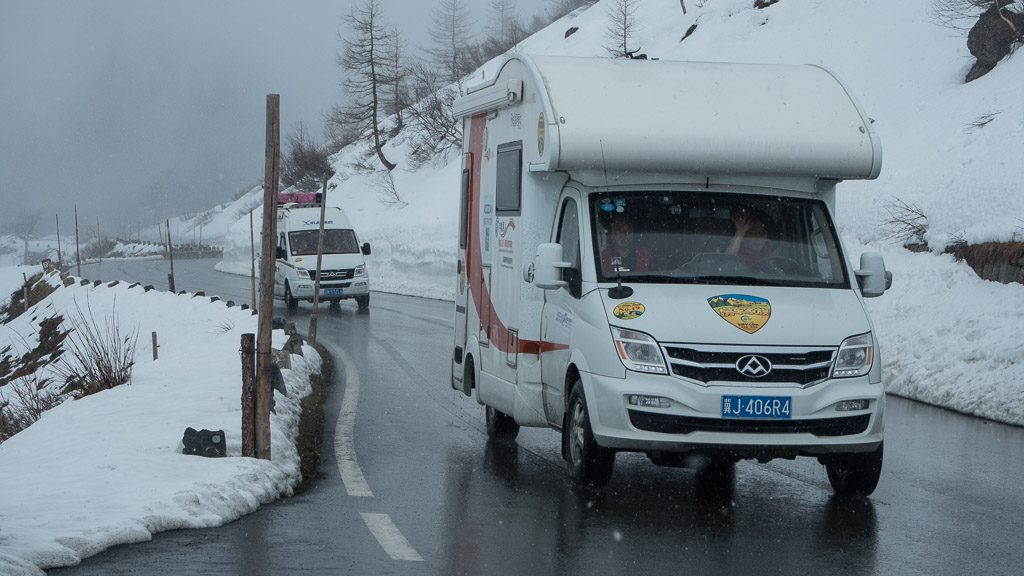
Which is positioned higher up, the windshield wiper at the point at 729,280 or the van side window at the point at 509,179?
the van side window at the point at 509,179

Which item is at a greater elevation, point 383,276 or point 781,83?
point 781,83

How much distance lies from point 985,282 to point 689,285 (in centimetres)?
1040

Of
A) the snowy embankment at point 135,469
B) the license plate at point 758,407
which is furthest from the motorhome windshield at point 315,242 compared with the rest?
the license plate at point 758,407

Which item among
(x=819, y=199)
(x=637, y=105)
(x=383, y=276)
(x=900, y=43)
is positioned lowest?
(x=383, y=276)

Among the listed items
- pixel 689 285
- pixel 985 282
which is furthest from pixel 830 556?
pixel 985 282

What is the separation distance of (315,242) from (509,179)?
2238 cm

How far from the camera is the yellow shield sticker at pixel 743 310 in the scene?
25.7 feet

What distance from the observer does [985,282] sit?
1720 cm

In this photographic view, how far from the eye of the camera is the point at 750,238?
28.6 feet

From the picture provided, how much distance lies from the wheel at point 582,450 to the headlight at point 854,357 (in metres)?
1.58

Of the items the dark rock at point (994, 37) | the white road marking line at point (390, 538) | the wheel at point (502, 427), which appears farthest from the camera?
the dark rock at point (994, 37)

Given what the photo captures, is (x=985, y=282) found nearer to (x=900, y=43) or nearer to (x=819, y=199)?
(x=819, y=199)

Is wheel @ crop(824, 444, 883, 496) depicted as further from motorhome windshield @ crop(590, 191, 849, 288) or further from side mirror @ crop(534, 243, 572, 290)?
side mirror @ crop(534, 243, 572, 290)

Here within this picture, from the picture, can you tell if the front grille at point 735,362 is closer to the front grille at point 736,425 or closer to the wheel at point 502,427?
the front grille at point 736,425
